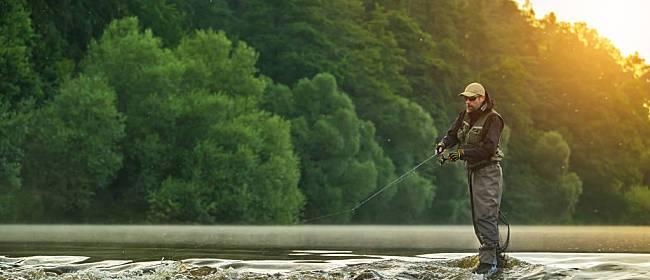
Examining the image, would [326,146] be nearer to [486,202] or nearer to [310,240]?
[310,240]

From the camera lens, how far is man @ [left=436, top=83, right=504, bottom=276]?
1736 centimetres

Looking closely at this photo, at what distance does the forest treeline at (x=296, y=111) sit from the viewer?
65812mm

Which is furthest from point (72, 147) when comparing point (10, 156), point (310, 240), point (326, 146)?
point (310, 240)

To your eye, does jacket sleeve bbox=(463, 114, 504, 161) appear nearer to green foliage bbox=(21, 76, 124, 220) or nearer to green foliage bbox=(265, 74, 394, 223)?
green foliage bbox=(21, 76, 124, 220)

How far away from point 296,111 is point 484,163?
230ft

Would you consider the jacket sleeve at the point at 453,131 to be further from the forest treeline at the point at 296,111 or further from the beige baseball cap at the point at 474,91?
the forest treeline at the point at 296,111

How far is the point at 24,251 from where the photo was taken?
24.9 m

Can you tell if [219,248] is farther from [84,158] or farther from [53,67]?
[53,67]

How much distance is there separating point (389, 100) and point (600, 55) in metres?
39.5

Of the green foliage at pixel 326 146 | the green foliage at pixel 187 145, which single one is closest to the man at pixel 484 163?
the green foliage at pixel 187 145

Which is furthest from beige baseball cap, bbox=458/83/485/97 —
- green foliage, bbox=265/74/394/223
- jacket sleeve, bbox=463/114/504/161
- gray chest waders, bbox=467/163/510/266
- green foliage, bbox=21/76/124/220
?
green foliage, bbox=265/74/394/223

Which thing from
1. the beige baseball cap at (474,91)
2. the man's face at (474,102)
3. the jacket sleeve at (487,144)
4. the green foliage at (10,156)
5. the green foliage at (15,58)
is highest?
the green foliage at (15,58)

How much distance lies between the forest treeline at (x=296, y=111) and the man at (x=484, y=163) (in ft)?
147

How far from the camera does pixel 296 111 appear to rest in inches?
3442
